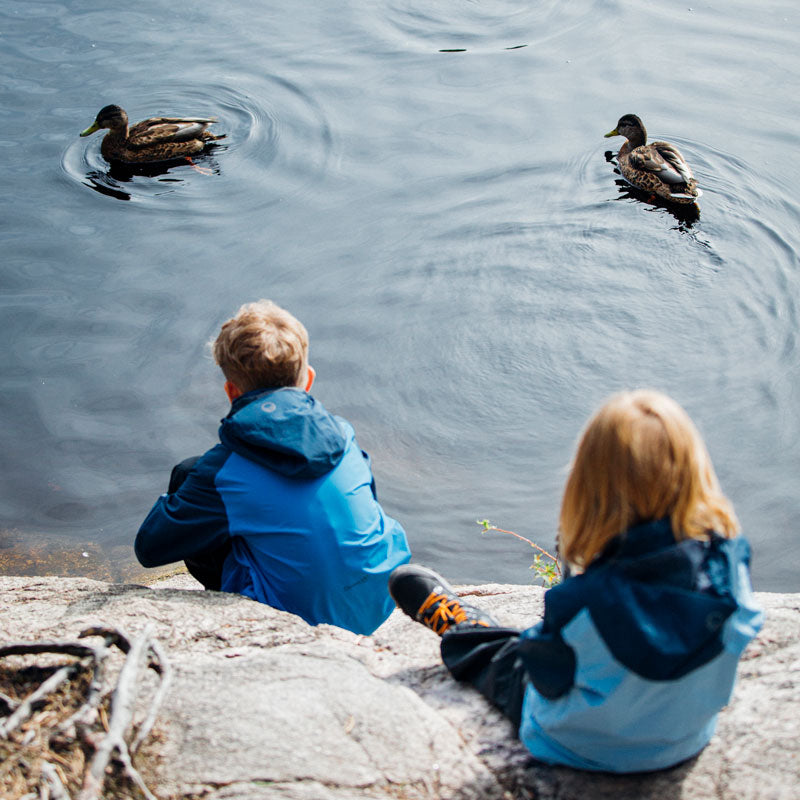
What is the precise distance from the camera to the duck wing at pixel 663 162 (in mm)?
7535

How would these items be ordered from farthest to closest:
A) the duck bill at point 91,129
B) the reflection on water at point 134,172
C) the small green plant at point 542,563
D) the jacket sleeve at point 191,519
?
the duck bill at point 91,129 → the reflection on water at point 134,172 → the small green plant at point 542,563 → the jacket sleeve at point 191,519

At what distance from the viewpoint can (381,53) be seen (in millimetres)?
9750

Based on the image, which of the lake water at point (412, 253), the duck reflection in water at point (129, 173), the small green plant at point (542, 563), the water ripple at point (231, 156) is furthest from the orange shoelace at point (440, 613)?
the duck reflection in water at point (129, 173)

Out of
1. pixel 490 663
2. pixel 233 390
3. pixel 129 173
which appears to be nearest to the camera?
pixel 490 663

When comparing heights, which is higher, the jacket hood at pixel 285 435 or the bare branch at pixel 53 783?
the jacket hood at pixel 285 435

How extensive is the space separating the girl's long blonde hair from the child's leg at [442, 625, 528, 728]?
686mm

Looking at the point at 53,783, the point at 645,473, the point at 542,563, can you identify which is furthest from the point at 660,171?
the point at 53,783

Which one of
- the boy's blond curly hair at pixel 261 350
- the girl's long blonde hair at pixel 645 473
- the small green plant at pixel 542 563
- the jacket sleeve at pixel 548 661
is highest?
the girl's long blonde hair at pixel 645 473

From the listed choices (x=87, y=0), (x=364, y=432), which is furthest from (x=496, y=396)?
(x=87, y=0)

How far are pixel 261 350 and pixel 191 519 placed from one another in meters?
0.67

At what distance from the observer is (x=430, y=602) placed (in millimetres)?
3029

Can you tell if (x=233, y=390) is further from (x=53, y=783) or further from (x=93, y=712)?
(x=53, y=783)

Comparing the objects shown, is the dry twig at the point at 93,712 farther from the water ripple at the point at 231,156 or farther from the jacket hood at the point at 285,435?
the water ripple at the point at 231,156

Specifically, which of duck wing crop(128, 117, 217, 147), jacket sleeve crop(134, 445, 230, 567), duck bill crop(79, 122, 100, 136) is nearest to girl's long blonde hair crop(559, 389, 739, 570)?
jacket sleeve crop(134, 445, 230, 567)
